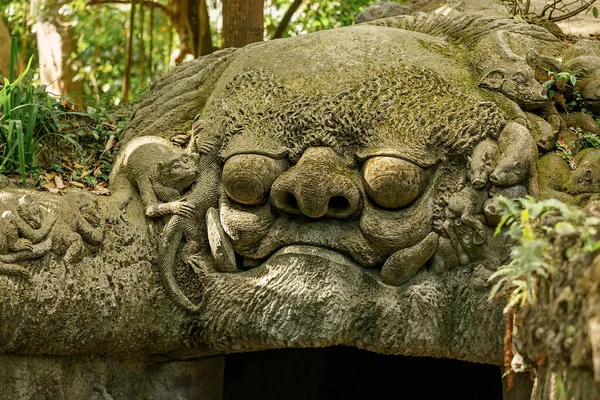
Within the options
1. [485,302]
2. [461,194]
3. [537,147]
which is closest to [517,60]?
[537,147]

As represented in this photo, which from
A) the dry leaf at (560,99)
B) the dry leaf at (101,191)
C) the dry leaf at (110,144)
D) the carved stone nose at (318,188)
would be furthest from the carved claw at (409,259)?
the dry leaf at (110,144)

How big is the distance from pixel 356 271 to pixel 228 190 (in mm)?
685

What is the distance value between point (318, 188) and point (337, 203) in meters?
0.17

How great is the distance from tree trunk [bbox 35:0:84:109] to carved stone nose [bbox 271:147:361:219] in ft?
13.8

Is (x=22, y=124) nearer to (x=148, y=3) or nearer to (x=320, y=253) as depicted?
(x=320, y=253)

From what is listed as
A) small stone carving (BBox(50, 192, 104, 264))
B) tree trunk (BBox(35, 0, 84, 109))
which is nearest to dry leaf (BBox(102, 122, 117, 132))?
small stone carving (BBox(50, 192, 104, 264))

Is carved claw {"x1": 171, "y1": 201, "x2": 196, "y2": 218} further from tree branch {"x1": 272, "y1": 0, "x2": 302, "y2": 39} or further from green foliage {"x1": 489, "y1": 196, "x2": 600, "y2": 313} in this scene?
tree branch {"x1": 272, "y1": 0, "x2": 302, "y2": 39}

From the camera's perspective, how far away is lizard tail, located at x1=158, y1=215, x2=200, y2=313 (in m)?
4.50

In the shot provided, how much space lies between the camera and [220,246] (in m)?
4.43

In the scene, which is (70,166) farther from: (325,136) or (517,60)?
(517,60)

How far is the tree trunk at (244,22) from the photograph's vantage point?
618 centimetres

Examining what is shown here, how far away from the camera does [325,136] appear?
437 cm

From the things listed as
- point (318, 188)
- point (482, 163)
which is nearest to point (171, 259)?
point (318, 188)

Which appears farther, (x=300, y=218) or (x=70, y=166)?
(x=70, y=166)
